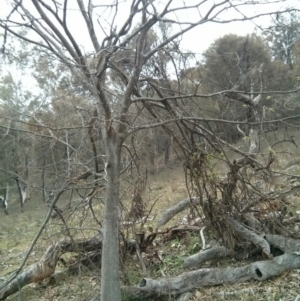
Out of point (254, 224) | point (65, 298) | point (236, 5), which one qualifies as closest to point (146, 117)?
point (236, 5)

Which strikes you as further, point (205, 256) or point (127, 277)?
point (205, 256)

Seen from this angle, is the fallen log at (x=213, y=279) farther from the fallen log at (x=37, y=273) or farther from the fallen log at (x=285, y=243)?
the fallen log at (x=37, y=273)

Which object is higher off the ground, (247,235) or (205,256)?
(247,235)

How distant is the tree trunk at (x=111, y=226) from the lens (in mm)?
3889

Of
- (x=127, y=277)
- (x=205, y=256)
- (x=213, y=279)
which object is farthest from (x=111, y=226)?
(x=205, y=256)

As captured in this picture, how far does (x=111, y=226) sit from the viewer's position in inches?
154

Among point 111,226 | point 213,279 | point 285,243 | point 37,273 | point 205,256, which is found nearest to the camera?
point 111,226

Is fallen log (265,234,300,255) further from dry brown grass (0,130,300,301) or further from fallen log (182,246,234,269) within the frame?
fallen log (182,246,234,269)

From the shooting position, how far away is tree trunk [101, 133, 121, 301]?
3.89 m

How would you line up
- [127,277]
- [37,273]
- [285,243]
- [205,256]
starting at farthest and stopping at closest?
[37,273]
[205,256]
[127,277]
[285,243]

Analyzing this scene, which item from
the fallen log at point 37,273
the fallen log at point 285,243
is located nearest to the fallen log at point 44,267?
the fallen log at point 37,273

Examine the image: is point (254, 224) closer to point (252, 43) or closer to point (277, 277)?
point (277, 277)

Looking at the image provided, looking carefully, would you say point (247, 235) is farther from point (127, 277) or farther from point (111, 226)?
point (111, 226)

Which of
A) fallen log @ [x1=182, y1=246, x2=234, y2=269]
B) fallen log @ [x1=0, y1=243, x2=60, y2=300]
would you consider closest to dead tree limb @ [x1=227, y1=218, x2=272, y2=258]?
fallen log @ [x1=182, y1=246, x2=234, y2=269]
